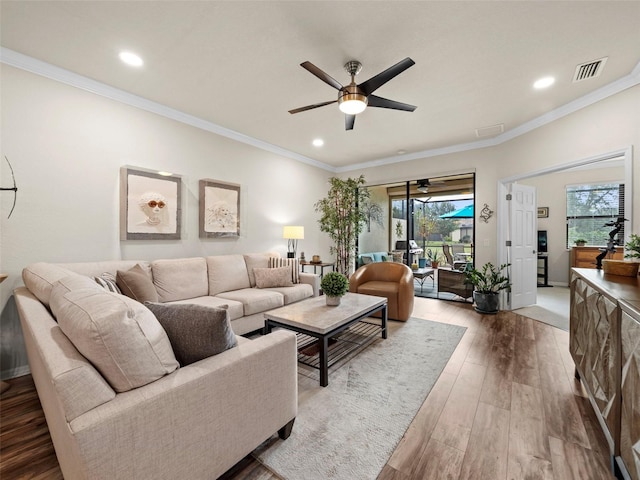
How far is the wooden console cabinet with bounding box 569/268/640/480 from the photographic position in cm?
120

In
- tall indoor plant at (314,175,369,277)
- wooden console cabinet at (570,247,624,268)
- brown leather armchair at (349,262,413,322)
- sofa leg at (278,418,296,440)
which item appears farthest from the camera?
wooden console cabinet at (570,247,624,268)

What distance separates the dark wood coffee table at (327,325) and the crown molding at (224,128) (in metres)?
2.80

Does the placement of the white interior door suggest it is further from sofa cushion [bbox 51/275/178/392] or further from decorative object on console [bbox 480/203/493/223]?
sofa cushion [bbox 51/275/178/392]

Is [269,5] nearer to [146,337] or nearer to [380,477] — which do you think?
[146,337]

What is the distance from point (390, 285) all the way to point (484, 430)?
234 cm

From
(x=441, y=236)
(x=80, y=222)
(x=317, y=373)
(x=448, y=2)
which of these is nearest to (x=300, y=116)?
(x=448, y=2)

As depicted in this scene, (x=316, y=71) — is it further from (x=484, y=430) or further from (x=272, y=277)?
(x=484, y=430)

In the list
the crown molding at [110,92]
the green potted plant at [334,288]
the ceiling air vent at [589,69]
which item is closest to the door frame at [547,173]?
the ceiling air vent at [589,69]

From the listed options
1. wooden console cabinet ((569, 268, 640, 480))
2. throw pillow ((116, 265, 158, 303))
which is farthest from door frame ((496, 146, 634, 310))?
throw pillow ((116, 265, 158, 303))

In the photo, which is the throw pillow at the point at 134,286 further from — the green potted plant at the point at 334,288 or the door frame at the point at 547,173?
the door frame at the point at 547,173

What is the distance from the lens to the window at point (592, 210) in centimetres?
600

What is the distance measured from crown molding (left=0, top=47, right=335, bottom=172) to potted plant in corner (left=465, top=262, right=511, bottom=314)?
4.07 m

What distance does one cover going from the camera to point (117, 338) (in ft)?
3.29

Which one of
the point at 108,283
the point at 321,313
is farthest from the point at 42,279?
the point at 321,313
